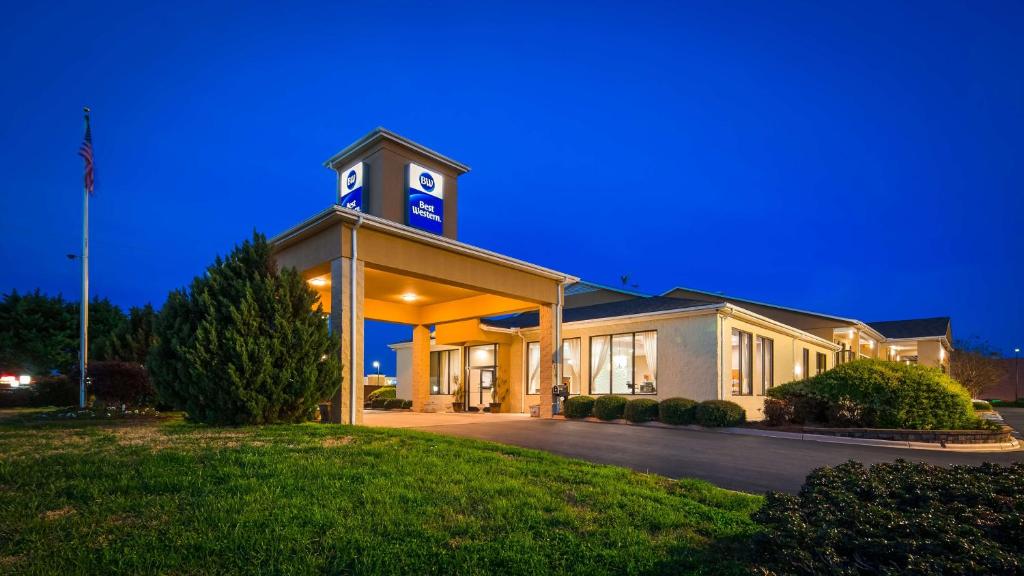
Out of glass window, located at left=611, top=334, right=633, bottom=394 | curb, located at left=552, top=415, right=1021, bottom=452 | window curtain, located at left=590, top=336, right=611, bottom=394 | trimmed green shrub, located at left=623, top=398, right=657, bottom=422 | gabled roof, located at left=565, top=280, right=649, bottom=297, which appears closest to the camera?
curb, located at left=552, top=415, right=1021, bottom=452

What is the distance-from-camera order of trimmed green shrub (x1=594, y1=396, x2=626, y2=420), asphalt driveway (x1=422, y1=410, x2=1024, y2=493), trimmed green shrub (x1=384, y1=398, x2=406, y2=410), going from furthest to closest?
trimmed green shrub (x1=384, y1=398, x2=406, y2=410)
trimmed green shrub (x1=594, y1=396, x2=626, y2=420)
asphalt driveway (x1=422, y1=410, x2=1024, y2=493)

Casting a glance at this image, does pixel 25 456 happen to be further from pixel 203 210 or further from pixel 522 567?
pixel 203 210

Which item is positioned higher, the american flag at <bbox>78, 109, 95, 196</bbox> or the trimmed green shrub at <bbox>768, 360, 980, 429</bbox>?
the american flag at <bbox>78, 109, 95, 196</bbox>

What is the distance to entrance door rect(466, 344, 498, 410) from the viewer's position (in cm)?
2342

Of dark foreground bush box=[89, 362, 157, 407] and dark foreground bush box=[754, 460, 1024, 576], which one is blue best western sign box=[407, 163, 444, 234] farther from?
dark foreground bush box=[754, 460, 1024, 576]

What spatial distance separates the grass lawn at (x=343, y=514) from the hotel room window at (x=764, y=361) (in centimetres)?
1587

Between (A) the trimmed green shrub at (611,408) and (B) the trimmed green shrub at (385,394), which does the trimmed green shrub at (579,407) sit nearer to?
(A) the trimmed green shrub at (611,408)

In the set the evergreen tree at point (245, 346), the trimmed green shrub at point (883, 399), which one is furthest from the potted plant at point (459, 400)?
the trimmed green shrub at point (883, 399)

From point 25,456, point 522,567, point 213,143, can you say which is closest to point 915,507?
point 522,567

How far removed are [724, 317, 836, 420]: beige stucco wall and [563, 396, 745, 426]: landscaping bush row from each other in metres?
2.68

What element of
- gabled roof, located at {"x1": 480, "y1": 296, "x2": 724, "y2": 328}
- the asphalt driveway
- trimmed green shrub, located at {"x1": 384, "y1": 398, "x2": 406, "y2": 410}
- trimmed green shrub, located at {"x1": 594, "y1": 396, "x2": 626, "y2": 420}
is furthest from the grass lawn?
trimmed green shrub, located at {"x1": 384, "y1": 398, "x2": 406, "y2": 410}

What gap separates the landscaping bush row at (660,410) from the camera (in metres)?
14.2

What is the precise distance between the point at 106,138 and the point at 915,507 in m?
133

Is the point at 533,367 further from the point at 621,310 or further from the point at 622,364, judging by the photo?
the point at 621,310
